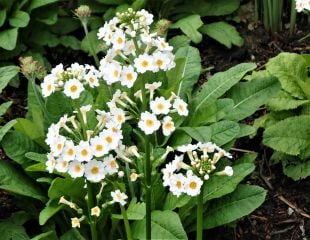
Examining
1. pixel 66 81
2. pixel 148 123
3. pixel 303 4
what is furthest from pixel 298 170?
pixel 66 81

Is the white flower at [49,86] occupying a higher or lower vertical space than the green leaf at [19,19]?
higher

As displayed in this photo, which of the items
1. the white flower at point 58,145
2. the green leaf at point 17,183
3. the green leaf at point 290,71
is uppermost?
the white flower at point 58,145

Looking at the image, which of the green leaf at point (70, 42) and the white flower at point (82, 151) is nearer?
the white flower at point (82, 151)

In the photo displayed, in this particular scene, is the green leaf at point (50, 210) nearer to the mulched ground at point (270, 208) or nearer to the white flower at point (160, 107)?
the mulched ground at point (270, 208)

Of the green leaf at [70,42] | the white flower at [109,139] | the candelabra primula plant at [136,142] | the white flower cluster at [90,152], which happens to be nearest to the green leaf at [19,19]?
the green leaf at [70,42]

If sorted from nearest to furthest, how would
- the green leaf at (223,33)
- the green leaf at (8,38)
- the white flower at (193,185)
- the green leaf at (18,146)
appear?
the white flower at (193,185) < the green leaf at (18,146) < the green leaf at (8,38) < the green leaf at (223,33)

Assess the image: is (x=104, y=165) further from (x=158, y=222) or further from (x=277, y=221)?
(x=277, y=221)

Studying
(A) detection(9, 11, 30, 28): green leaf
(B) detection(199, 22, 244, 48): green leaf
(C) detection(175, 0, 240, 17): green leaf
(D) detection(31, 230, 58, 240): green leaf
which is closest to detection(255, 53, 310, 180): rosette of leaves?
(B) detection(199, 22, 244, 48): green leaf
